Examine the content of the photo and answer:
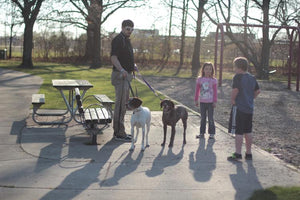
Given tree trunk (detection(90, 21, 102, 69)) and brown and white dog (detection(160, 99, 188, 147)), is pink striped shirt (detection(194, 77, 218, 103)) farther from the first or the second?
tree trunk (detection(90, 21, 102, 69))

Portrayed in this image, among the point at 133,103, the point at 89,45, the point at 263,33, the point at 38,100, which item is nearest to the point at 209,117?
the point at 133,103

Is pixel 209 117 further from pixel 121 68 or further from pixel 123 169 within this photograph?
pixel 123 169

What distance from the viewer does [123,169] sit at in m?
5.26

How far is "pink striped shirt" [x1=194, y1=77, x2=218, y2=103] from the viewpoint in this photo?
7180mm

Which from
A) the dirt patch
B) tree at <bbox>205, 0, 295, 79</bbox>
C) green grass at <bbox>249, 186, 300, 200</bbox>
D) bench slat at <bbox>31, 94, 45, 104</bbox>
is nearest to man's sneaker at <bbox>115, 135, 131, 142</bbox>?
bench slat at <bbox>31, 94, 45, 104</bbox>

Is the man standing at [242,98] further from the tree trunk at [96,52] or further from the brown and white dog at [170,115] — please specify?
the tree trunk at [96,52]

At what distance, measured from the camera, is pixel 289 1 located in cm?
3019

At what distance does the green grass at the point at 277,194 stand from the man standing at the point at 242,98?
1353 mm

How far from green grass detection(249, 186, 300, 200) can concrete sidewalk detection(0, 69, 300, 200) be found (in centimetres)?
12

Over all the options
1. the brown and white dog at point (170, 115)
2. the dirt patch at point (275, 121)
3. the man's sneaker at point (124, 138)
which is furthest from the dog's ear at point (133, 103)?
the dirt patch at point (275, 121)

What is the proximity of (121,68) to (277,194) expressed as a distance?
323 centimetres

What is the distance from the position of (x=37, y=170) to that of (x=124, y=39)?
2.69 meters

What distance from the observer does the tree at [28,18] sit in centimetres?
2753

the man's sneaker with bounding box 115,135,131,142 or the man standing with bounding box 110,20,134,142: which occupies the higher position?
the man standing with bounding box 110,20,134,142
